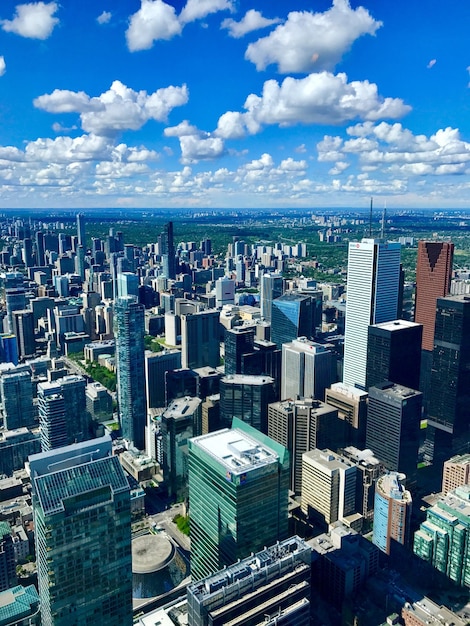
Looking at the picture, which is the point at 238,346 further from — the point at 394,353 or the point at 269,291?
the point at 269,291

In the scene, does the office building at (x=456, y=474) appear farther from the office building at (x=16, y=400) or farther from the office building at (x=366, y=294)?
the office building at (x=16, y=400)

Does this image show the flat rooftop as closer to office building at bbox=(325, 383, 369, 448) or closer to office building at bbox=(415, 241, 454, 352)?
office building at bbox=(325, 383, 369, 448)

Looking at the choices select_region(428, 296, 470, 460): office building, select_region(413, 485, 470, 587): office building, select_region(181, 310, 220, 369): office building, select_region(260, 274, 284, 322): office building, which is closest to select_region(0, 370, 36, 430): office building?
select_region(181, 310, 220, 369): office building

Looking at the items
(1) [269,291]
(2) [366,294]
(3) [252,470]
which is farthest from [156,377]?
(1) [269,291]

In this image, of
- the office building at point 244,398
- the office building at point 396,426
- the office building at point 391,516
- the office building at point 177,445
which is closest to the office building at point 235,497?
the office building at point 391,516

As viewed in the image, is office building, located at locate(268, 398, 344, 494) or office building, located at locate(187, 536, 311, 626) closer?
office building, located at locate(187, 536, 311, 626)

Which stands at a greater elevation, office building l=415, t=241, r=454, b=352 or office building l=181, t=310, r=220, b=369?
office building l=415, t=241, r=454, b=352
